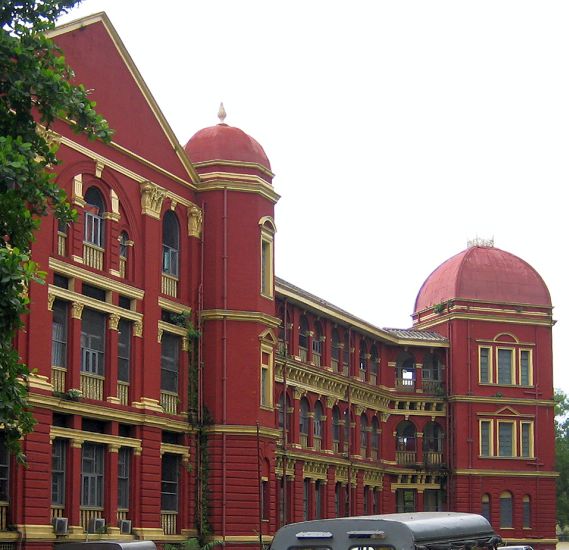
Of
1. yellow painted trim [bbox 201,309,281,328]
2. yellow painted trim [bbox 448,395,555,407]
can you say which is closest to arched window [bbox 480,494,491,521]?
yellow painted trim [bbox 448,395,555,407]

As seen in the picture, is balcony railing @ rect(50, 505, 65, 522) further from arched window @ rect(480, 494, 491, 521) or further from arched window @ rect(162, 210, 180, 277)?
arched window @ rect(480, 494, 491, 521)

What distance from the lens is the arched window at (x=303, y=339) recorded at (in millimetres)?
60125

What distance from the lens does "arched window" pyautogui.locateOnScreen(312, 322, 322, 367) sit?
202 ft

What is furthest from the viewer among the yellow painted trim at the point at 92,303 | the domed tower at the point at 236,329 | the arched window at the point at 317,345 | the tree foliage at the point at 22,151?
the arched window at the point at 317,345

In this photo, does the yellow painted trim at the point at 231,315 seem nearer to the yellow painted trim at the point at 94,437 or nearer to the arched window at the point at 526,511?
the yellow painted trim at the point at 94,437

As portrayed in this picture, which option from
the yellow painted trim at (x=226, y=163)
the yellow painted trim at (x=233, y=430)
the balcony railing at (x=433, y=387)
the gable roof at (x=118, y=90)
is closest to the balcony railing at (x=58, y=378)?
the gable roof at (x=118, y=90)

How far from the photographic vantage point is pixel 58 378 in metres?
39.8

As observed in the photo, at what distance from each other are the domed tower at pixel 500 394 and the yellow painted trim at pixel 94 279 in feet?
101

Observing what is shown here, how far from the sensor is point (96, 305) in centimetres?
4169

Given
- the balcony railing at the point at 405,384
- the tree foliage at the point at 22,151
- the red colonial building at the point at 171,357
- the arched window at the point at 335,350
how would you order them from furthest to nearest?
the balcony railing at the point at 405,384 < the arched window at the point at 335,350 < the red colonial building at the point at 171,357 < the tree foliage at the point at 22,151

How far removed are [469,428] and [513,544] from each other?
6214 mm

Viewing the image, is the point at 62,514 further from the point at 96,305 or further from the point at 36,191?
the point at 36,191

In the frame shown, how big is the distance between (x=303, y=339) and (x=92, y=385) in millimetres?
20055

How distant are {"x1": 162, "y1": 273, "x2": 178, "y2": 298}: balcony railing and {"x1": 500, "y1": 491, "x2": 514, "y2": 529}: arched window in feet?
99.3
